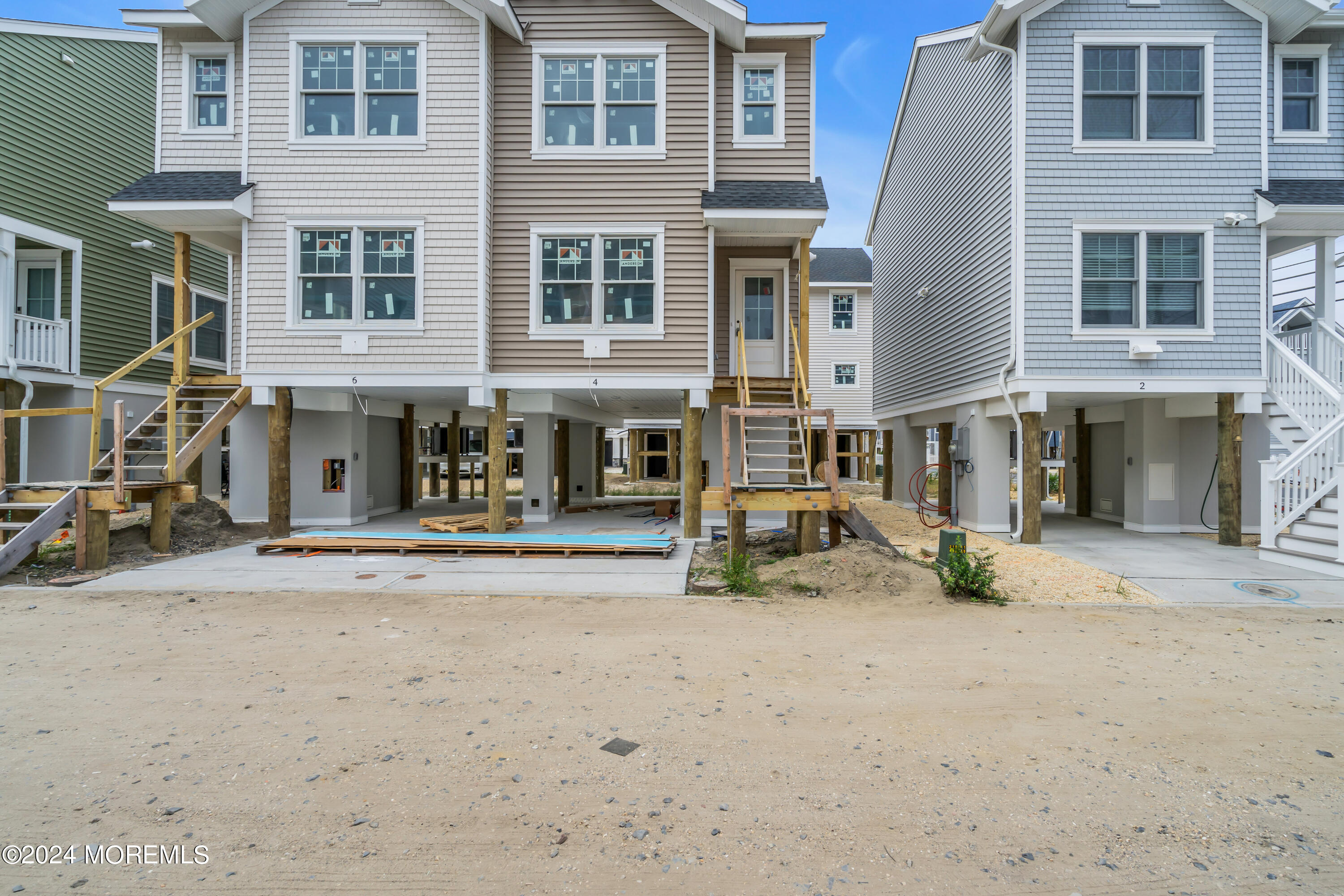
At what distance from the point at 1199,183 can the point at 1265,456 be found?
5380 millimetres

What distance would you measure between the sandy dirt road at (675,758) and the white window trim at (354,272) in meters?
6.09

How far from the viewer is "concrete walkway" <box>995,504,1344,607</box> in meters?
7.84

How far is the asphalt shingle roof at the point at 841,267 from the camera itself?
2798cm

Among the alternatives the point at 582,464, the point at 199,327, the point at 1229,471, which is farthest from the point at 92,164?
the point at 1229,471

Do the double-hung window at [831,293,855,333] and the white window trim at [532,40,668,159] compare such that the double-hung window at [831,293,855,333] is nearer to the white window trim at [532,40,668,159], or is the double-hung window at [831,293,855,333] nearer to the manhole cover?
the white window trim at [532,40,668,159]

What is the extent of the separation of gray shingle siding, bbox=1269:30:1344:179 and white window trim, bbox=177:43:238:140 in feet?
61.8

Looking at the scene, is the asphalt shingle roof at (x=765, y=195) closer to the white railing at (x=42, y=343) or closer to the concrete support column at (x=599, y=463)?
the concrete support column at (x=599, y=463)

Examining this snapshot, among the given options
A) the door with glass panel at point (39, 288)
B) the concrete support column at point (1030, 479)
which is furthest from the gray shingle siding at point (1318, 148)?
the door with glass panel at point (39, 288)

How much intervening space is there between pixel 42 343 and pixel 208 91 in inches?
261

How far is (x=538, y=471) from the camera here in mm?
13836

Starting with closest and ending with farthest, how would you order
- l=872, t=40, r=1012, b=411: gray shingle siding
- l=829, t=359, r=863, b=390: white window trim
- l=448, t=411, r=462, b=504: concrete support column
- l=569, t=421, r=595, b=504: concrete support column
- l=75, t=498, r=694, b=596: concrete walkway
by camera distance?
l=75, t=498, r=694, b=596: concrete walkway → l=872, t=40, r=1012, b=411: gray shingle siding → l=569, t=421, r=595, b=504: concrete support column → l=448, t=411, r=462, b=504: concrete support column → l=829, t=359, r=863, b=390: white window trim

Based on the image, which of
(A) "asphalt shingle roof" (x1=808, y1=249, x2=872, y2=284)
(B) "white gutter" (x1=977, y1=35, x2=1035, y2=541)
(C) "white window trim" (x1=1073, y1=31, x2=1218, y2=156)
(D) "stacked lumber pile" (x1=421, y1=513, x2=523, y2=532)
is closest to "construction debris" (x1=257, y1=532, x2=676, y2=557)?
(D) "stacked lumber pile" (x1=421, y1=513, x2=523, y2=532)

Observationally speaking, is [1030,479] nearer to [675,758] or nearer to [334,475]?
[675,758]

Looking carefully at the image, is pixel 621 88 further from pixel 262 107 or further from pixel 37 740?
pixel 37 740
